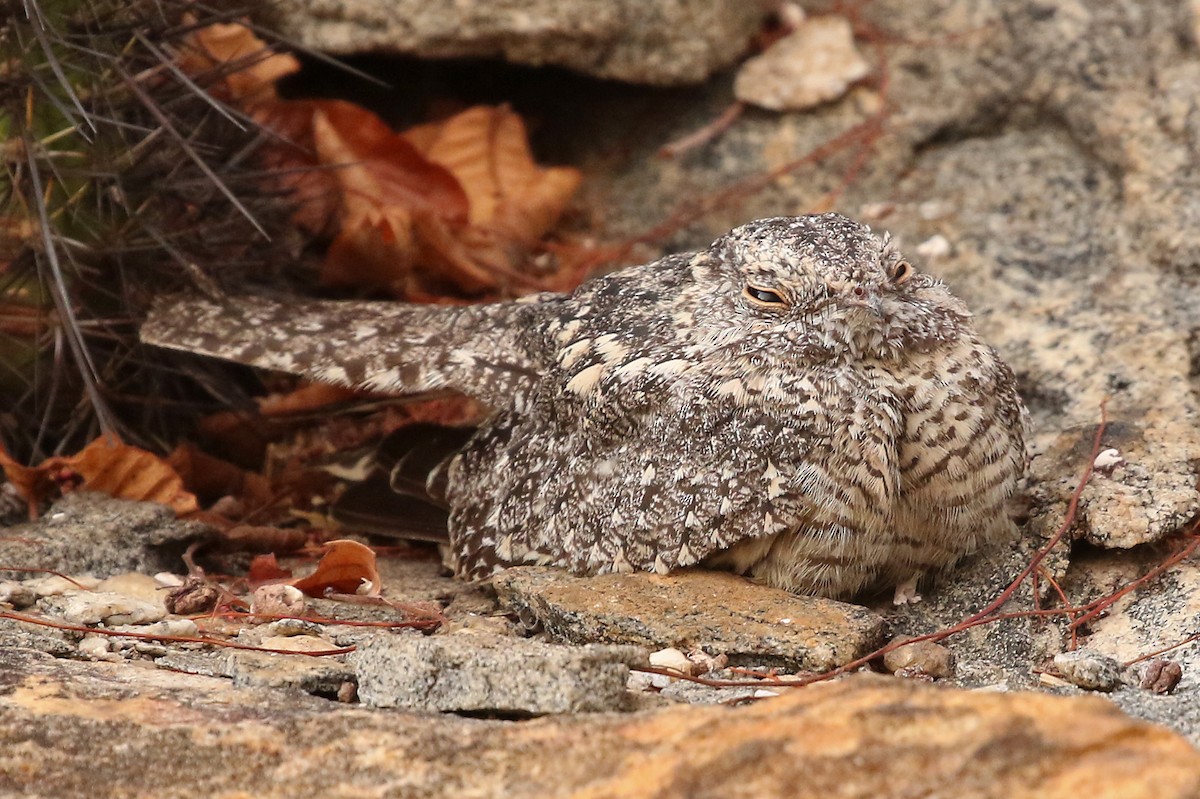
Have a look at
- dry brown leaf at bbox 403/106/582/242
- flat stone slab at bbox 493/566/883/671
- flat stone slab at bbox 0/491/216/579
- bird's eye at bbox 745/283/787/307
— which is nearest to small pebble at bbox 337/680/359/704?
flat stone slab at bbox 493/566/883/671

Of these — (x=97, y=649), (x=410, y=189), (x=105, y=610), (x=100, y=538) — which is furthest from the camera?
(x=410, y=189)

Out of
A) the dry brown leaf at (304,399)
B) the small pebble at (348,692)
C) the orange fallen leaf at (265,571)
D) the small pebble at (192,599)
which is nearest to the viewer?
the small pebble at (348,692)

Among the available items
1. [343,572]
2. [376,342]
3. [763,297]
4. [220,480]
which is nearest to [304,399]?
[220,480]

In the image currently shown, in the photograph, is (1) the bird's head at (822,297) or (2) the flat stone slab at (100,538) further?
(2) the flat stone slab at (100,538)

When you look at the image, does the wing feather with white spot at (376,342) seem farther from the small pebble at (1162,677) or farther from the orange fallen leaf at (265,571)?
the small pebble at (1162,677)

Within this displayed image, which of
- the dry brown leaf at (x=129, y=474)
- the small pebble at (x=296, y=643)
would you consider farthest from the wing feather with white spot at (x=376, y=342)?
the small pebble at (x=296, y=643)

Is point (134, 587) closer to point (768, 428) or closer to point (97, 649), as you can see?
point (97, 649)
